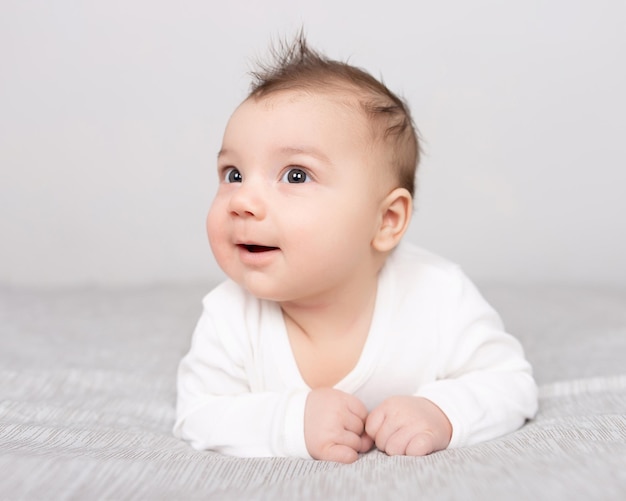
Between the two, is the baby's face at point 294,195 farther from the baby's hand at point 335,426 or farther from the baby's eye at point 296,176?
the baby's hand at point 335,426

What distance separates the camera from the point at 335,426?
1214 mm

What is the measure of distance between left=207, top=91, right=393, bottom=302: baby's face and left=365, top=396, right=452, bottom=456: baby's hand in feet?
0.75

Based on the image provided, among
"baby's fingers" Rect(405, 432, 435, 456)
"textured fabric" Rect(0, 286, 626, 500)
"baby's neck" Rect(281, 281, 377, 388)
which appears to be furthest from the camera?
"baby's neck" Rect(281, 281, 377, 388)

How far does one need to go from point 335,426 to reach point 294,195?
1.18ft

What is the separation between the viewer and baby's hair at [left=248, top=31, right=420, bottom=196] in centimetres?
131

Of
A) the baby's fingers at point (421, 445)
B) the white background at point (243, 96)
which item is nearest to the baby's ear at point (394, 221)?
the baby's fingers at point (421, 445)

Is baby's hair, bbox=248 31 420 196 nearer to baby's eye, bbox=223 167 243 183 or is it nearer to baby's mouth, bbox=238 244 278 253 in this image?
baby's eye, bbox=223 167 243 183

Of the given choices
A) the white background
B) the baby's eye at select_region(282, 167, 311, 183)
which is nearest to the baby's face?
the baby's eye at select_region(282, 167, 311, 183)

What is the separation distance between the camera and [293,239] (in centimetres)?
123

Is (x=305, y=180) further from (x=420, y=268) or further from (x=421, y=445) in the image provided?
(x=421, y=445)

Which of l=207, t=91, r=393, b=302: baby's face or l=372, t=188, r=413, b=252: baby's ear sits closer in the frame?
l=207, t=91, r=393, b=302: baby's face

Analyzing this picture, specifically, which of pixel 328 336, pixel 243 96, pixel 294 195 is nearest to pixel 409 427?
pixel 328 336

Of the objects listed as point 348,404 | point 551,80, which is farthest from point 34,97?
point 348,404

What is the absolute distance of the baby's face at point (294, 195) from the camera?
123 cm
